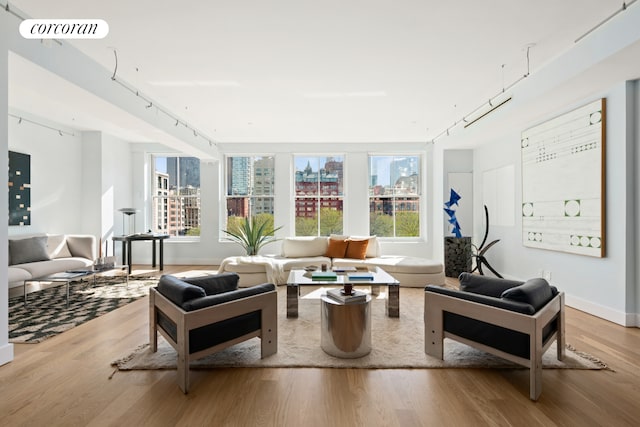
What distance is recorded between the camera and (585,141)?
12.6 feet

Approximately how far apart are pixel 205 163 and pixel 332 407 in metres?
6.50

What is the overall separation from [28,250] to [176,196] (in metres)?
3.08

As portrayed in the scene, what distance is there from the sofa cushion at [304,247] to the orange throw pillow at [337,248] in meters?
0.13

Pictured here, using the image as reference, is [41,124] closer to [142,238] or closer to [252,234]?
[142,238]

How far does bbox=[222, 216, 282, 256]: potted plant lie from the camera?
655 centimetres

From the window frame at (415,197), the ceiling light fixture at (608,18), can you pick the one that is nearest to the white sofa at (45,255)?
the window frame at (415,197)

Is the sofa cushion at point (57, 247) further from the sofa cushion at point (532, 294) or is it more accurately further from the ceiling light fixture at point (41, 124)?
the sofa cushion at point (532, 294)

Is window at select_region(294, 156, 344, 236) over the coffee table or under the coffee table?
over

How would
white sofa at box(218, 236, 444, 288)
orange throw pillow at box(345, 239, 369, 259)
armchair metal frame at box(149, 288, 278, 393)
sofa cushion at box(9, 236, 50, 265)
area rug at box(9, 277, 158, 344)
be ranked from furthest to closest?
orange throw pillow at box(345, 239, 369, 259)
white sofa at box(218, 236, 444, 288)
sofa cushion at box(9, 236, 50, 265)
area rug at box(9, 277, 158, 344)
armchair metal frame at box(149, 288, 278, 393)

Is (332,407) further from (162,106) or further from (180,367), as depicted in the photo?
(162,106)

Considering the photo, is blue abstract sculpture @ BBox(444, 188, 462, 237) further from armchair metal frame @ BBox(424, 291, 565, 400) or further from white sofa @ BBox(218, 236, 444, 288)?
armchair metal frame @ BBox(424, 291, 565, 400)

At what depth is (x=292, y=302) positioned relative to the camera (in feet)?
12.5

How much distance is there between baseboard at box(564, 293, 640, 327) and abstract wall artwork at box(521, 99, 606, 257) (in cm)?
58

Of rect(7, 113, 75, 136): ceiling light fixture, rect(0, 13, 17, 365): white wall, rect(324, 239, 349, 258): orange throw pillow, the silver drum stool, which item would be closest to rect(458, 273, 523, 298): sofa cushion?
the silver drum stool
